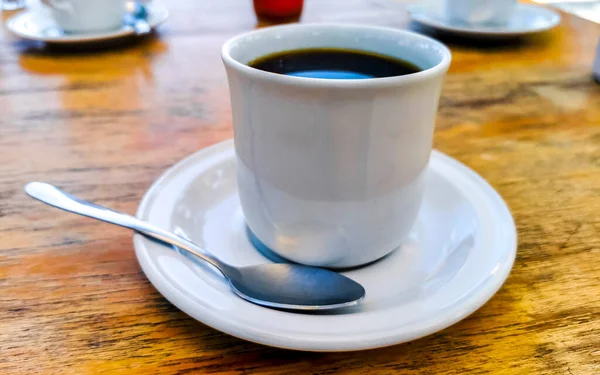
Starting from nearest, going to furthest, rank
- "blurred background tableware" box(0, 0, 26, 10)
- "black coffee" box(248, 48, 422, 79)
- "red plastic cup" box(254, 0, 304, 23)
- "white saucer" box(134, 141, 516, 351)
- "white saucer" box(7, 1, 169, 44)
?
"white saucer" box(134, 141, 516, 351) < "black coffee" box(248, 48, 422, 79) < "white saucer" box(7, 1, 169, 44) < "red plastic cup" box(254, 0, 304, 23) < "blurred background tableware" box(0, 0, 26, 10)

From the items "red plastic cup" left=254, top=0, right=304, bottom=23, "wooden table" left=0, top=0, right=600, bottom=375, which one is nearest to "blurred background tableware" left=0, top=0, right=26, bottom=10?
"wooden table" left=0, top=0, right=600, bottom=375

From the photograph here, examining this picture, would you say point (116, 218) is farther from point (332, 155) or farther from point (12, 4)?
point (12, 4)

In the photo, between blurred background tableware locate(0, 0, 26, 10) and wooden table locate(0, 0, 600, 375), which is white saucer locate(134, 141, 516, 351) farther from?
blurred background tableware locate(0, 0, 26, 10)

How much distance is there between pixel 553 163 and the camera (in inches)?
22.6

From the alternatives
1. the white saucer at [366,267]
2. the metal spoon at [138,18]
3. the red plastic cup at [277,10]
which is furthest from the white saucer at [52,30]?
the white saucer at [366,267]

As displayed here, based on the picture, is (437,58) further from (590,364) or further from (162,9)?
(162,9)

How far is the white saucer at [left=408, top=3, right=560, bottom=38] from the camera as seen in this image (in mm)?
969

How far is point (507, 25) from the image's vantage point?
1.04 metres

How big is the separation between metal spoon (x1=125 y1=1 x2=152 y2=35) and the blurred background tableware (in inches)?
13.4

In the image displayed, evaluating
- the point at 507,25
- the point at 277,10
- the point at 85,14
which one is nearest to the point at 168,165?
the point at 85,14

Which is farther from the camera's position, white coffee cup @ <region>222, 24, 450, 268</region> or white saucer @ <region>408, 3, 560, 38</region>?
white saucer @ <region>408, 3, 560, 38</region>

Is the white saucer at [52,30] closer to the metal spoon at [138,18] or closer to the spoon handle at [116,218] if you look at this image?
the metal spoon at [138,18]

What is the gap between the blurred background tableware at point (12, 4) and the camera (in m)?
1.25

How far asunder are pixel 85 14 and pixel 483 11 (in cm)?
76
